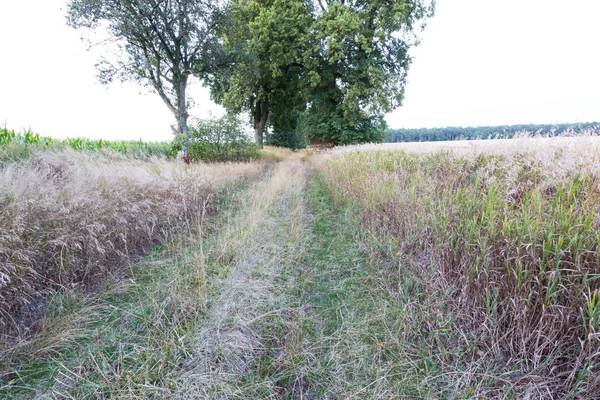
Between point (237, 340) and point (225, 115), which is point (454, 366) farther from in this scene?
point (225, 115)

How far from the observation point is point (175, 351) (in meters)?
1.83

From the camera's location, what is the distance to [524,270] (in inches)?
69.8

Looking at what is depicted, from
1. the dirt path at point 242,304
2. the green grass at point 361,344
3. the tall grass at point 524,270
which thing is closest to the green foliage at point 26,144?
the dirt path at point 242,304

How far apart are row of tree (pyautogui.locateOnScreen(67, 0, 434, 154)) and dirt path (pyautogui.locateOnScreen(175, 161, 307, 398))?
8.71 meters

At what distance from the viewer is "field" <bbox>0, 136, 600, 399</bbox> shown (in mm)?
1606

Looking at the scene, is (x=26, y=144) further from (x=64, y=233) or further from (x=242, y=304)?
(x=242, y=304)

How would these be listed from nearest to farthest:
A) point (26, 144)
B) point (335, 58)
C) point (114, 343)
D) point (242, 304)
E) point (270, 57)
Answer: point (114, 343), point (242, 304), point (26, 144), point (335, 58), point (270, 57)

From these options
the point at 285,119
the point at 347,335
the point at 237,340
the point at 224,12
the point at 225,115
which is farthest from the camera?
the point at 285,119

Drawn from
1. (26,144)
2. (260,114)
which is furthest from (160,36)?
(260,114)

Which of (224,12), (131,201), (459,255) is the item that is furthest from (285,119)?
(459,255)

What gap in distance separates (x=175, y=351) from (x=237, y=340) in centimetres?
41

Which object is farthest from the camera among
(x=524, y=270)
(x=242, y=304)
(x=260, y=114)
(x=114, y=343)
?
(x=260, y=114)

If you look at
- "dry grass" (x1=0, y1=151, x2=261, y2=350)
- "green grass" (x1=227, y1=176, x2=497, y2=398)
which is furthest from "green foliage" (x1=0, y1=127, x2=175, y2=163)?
"green grass" (x1=227, y1=176, x2=497, y2=398)

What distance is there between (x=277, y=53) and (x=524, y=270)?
20.3 meters
